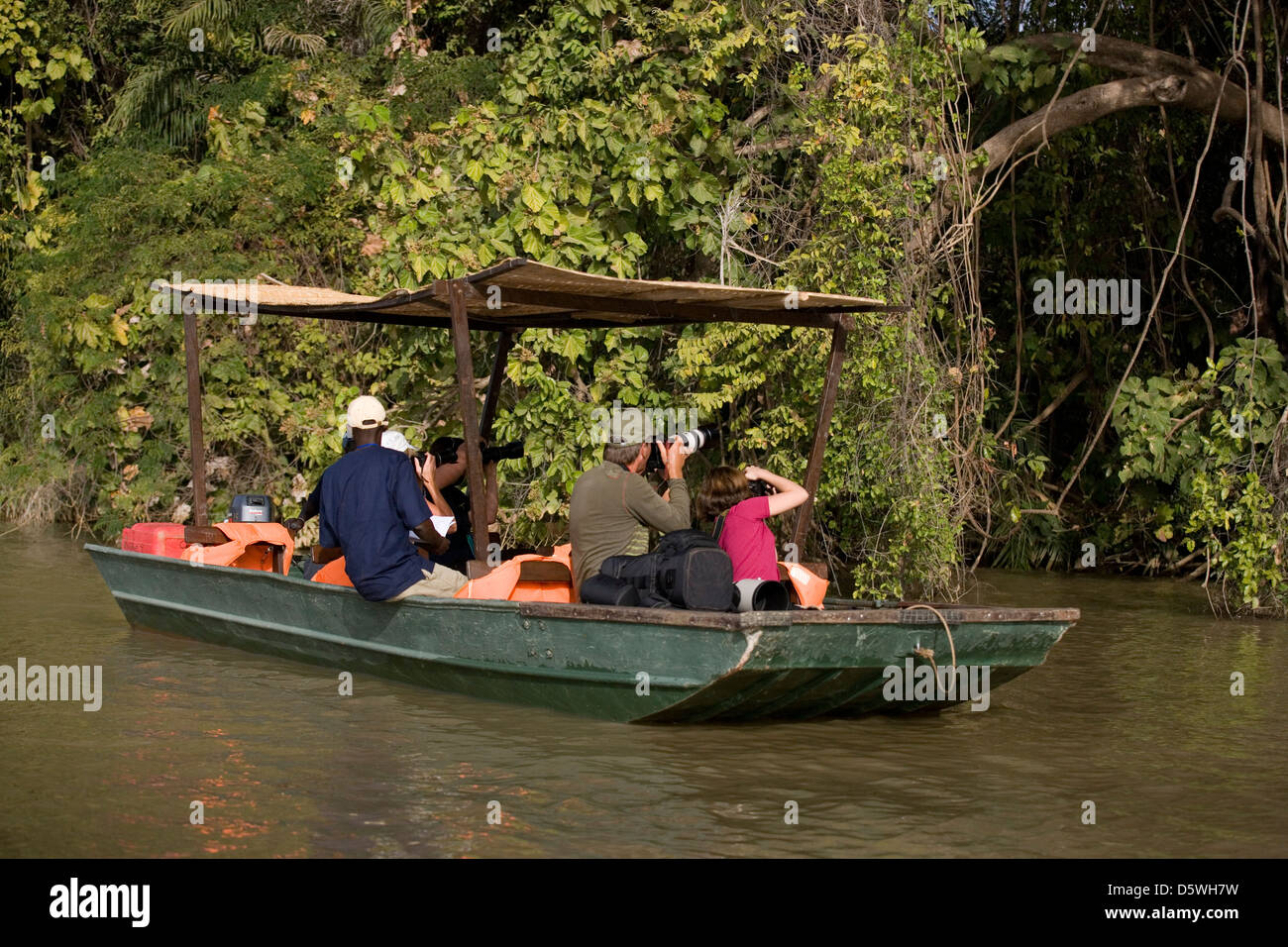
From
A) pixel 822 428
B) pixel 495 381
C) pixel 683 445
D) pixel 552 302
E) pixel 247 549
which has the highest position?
pixel 552 302

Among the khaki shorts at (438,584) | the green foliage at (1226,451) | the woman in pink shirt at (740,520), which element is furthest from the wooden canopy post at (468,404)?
the green foliage at (1226,451)

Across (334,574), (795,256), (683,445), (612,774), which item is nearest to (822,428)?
(683,445)

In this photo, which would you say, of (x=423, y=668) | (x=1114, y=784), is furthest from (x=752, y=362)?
(x=1114, y=784)

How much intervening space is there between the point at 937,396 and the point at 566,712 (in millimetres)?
4759

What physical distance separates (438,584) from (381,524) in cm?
45

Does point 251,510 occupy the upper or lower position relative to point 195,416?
lower

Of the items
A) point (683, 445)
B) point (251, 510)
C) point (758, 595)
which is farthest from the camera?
point (251, 510)

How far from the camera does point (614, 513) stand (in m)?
7.48

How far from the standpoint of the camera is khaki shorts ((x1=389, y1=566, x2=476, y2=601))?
316 inches

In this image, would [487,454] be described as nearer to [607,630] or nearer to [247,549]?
[247,549]

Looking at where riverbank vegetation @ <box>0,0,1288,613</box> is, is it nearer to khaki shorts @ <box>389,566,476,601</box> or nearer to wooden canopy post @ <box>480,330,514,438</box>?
wooden canopy post @ <box>480,330,514,438</box>

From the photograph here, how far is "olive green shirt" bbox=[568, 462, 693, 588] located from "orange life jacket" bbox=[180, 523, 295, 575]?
2878 millimetres

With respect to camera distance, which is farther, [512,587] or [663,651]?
[512,587]

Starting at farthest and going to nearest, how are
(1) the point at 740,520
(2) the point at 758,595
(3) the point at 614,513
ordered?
(1) the point at 740,520 → (3) the point at 614,513 → (2) the point at 758,595
